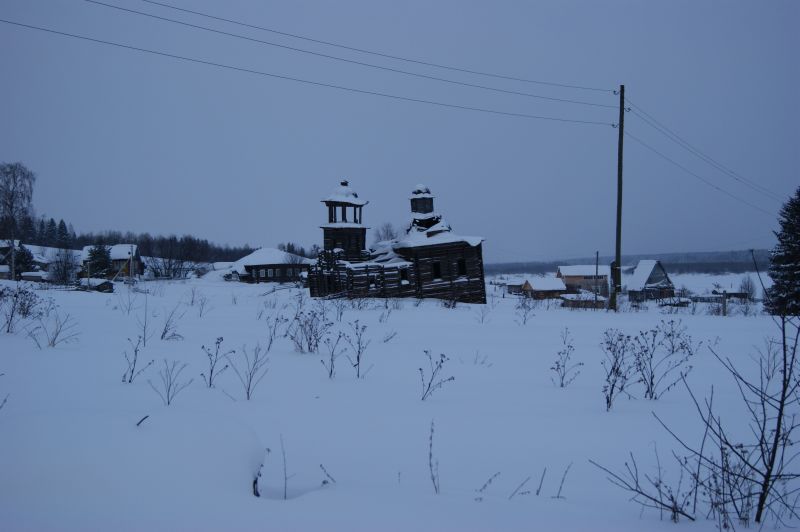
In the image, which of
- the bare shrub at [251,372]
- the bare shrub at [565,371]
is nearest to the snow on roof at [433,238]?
the bare shrub at [565,371]

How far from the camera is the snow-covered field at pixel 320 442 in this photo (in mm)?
1817

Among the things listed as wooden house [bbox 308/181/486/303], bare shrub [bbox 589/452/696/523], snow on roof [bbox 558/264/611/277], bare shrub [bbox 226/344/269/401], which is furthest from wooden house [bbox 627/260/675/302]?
bare shrub [bbox 589/452/696/523]

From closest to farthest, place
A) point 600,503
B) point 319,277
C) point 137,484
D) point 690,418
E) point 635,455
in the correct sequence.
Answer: point 137,484, point 600,503, point 635,455, point 690,418, point 319,277

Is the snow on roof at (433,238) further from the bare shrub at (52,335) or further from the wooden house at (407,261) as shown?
the bare shrub at (52,335)

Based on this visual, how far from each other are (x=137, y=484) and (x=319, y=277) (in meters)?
22.5

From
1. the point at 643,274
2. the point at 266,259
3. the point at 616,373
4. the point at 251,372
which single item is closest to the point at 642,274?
the point at 643,274

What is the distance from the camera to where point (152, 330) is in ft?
23.5

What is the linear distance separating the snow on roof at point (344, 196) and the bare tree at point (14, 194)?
19441 mm

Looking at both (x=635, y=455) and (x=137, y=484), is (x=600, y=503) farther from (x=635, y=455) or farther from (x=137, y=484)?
(x=137, y=484)

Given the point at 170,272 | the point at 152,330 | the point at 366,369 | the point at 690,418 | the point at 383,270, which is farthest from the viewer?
the point at 170,272

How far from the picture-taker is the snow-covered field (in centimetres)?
182

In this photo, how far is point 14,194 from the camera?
2594 centimetres

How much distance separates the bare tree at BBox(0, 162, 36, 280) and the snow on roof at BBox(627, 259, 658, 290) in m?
52.2

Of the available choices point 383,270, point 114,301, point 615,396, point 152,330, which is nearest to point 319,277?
point 383,270
